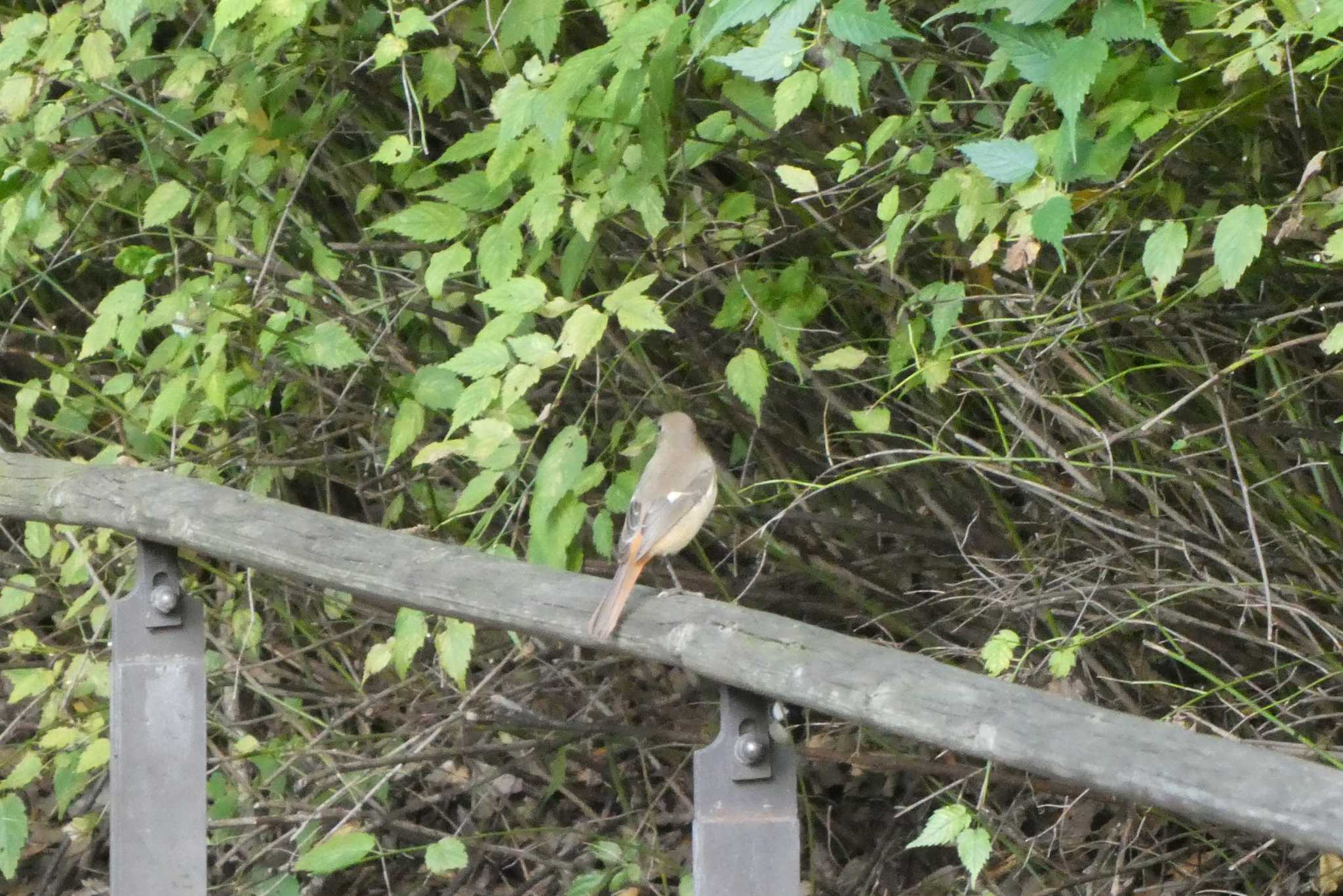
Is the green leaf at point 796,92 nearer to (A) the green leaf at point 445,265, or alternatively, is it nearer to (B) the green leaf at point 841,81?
(B) the green leaf at point 841,81

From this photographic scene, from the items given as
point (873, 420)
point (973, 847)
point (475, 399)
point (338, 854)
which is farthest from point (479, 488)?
point (973, 847)

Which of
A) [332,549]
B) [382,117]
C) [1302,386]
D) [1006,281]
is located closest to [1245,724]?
[1302,386]

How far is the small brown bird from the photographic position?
3539 millimetres

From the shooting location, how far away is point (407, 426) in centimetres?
398

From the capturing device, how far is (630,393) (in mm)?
4832

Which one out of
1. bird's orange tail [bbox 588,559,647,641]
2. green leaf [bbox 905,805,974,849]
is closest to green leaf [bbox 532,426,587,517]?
bird's orange tail [bbox 588,559,647,641]

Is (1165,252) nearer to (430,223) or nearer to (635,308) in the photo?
(635,308)

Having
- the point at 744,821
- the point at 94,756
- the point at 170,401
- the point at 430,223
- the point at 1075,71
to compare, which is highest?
the point at 1075,71

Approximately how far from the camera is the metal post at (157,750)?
2.80 meters

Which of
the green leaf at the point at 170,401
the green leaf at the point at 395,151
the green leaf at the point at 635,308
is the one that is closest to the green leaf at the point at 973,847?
the green leaf at the point at 635,308

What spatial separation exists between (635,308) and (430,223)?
68 cm

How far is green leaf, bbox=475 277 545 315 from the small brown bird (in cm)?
54

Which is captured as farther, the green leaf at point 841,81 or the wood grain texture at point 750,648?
the green leaf at point 841,81

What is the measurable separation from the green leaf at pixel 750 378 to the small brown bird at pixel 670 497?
256 millimetres
